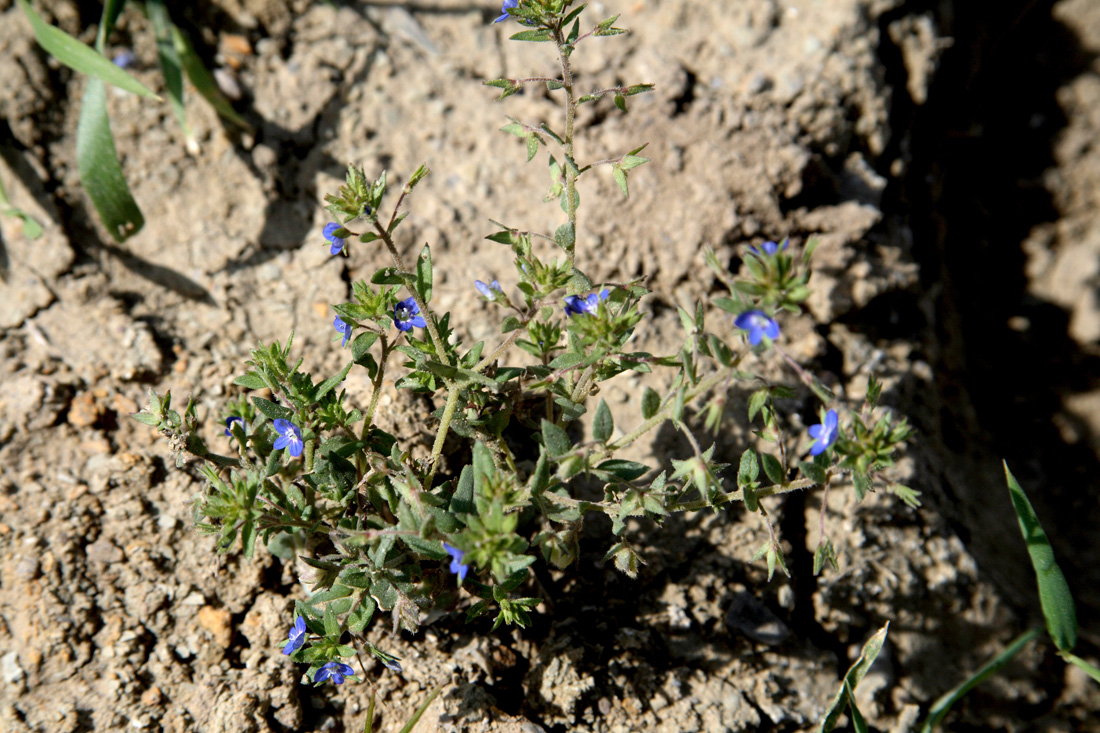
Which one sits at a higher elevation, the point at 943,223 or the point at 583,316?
the point at 943,223

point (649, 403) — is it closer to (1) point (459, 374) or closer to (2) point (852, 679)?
(1) point (459, 374)

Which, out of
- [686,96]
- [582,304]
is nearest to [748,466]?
[582,304]

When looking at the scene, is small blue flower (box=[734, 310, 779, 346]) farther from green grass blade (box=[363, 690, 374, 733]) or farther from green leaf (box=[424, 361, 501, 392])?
green grass blade (box=[363, 690, 374, 733])

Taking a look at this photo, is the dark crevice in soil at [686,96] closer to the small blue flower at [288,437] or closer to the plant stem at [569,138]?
the plant stem at [569,138]

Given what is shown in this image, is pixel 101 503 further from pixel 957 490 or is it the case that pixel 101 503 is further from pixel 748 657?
pixel 957 490

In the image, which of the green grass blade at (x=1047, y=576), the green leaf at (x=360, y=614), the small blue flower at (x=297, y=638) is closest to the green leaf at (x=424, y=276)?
the green leaf at (x=360, y=614)

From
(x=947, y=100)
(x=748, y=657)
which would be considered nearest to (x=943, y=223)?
(x=947, y=100)
